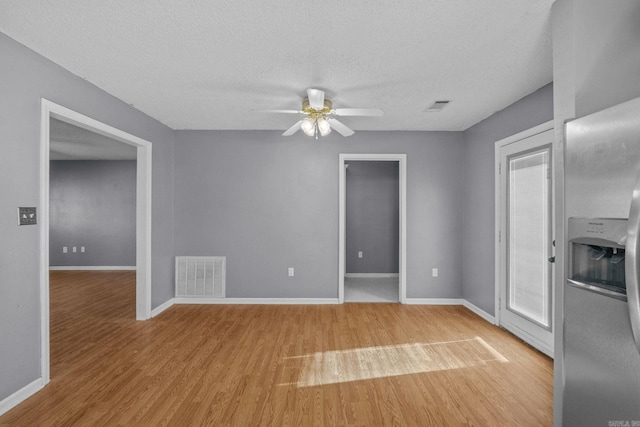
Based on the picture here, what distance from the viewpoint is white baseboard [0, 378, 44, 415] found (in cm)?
187

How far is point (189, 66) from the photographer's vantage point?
7.53ft

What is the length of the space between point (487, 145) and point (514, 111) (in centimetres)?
58

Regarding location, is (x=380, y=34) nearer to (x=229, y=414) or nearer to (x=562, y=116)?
(x=562, y=116)

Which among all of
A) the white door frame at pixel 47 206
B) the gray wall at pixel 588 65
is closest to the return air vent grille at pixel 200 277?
the white door frame at pixel 47 206

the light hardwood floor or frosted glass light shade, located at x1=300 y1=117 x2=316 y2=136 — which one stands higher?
frosted glass light shade, located at x1=300 y1=117 x2=316 y2=136

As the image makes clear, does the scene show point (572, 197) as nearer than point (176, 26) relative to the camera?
Yes

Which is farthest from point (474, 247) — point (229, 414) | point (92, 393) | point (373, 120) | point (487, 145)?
point (92, 393)

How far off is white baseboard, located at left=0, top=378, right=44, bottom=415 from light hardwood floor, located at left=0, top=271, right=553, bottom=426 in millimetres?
45

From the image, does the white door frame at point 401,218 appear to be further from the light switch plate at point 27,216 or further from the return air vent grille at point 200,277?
the light switch plate at point 27,216

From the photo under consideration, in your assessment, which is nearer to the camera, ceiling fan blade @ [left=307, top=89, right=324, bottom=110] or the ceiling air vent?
ceiling fan blade @ [left=307, top=89, right=324, bottom=110]

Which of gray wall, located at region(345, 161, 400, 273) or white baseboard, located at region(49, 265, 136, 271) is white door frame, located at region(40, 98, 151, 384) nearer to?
gray wall, located at region(345, 161, 400, 273)

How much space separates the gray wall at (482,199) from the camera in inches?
124

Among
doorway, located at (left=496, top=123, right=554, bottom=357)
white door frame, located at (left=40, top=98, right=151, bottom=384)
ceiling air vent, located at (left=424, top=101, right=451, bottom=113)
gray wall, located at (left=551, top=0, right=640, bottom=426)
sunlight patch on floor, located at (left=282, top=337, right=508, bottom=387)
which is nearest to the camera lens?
gray wall, located at (left=551, top=0, right=640, bottom=426)

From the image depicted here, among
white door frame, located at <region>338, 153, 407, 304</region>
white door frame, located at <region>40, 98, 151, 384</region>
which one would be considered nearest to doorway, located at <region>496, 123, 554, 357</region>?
white door frame, located at <region>338, 153, 407, 304</region>
